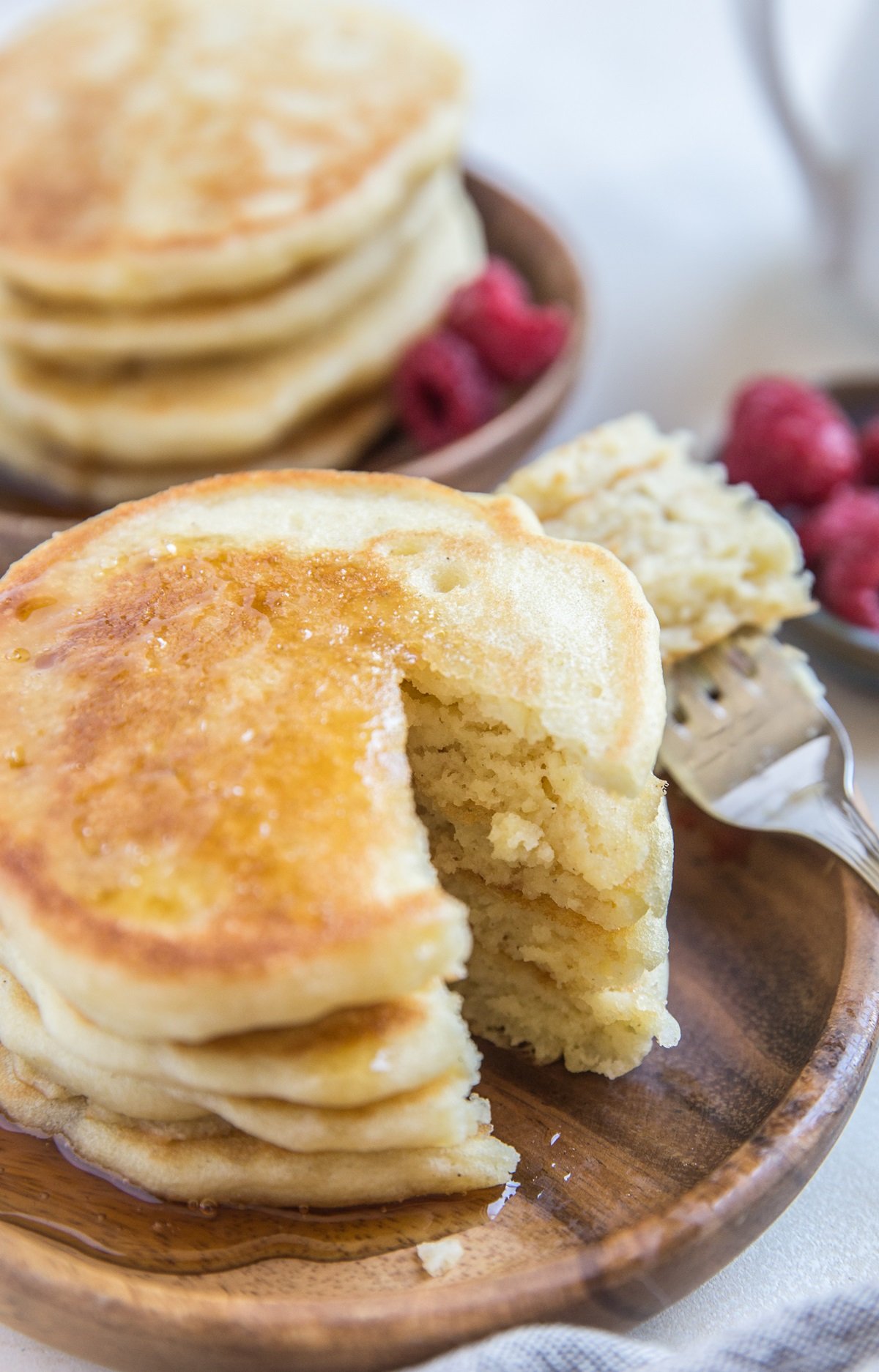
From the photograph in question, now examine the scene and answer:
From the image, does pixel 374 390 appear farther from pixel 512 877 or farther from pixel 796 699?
pixel 512 877

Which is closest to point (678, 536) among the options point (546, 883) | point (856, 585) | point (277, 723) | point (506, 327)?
point (856, 585)

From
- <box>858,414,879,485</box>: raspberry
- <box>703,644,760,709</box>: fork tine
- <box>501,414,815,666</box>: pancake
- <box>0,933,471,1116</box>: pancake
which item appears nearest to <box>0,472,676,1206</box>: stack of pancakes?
<box>0,933,471,1116</box>: pancake

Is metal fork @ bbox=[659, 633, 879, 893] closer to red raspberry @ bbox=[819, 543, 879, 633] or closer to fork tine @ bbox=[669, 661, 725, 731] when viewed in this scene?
fork tine @ bbox=[669, 661, 725, 731]

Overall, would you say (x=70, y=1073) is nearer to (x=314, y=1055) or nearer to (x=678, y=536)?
(x=314, y=1055)

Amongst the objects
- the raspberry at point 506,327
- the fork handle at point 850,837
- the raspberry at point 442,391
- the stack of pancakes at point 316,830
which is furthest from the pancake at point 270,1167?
the raspberry at point 506,327

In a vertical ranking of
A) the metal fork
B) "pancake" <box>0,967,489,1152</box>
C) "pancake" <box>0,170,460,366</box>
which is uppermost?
"pancake" <box>0,170,460,366</box>

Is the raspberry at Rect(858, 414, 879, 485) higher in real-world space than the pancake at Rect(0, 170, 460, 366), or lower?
lower

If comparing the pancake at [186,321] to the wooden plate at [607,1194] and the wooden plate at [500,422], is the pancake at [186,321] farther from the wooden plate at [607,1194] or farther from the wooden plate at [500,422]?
the wooden plate at [607,1194]
